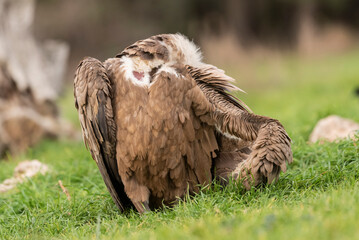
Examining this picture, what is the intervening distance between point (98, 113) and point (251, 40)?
1641 cm

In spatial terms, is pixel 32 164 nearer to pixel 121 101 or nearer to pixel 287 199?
pixel 121 101

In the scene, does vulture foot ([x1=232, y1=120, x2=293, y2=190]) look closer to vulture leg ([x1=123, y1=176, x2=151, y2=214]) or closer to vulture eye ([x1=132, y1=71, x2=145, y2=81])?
vulture leg ([x1=123, y1=176, x2=151, y2=214])

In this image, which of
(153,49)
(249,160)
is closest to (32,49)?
(153,49)

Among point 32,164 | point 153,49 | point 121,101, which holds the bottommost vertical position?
point 32,164

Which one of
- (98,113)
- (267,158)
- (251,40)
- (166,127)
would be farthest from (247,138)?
(251,40)

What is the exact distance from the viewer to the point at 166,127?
4188 millimetres

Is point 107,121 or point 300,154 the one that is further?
point 300,154

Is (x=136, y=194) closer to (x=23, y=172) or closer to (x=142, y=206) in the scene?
(x=142, y=206)

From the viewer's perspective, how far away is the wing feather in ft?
13.9

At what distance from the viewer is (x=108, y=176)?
14.8 feet

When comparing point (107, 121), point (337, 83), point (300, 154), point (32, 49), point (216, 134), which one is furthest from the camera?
point (337, 83)

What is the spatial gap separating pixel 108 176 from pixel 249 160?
1.24 m

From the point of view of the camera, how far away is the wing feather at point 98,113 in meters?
4.25

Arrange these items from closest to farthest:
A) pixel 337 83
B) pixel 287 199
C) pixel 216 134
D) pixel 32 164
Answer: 1. pixel 287 199
2. pixel 216 134
3. pixel 32 164
4. pixel 337 83
